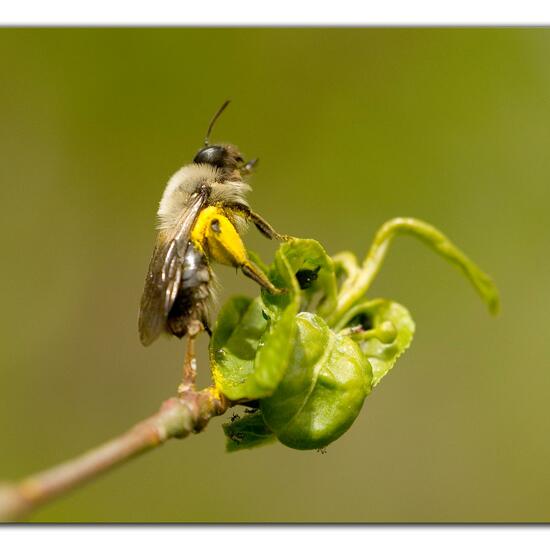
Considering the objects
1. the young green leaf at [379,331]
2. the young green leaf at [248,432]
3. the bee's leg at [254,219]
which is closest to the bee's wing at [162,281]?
the bee's leg at [254,219]

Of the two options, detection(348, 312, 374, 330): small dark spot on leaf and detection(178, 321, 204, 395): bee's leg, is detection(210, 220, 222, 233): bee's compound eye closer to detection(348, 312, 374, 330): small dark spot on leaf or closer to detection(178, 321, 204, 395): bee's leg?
detection(178, 321, 204, 395): bee's leg

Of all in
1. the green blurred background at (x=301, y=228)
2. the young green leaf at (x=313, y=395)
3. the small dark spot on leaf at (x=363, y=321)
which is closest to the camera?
the young green leaf at (x=313, y=395)

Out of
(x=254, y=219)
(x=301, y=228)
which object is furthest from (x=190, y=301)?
(x=301, y=228)

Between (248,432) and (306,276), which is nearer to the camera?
(248,432)

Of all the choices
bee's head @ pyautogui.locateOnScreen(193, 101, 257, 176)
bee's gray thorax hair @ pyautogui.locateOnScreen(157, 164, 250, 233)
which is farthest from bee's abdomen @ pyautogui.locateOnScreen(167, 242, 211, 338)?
bee's head @ pyautogui.locateOnScreen(193, 101, 257, 176)

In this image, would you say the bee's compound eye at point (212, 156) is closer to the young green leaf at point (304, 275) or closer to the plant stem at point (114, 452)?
the young green leaf at point (304, 275)

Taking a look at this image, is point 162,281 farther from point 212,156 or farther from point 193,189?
point 212,156

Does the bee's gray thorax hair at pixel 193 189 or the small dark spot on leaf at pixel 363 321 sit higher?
A: the bee's gray thorax hair at pixel 193 189
